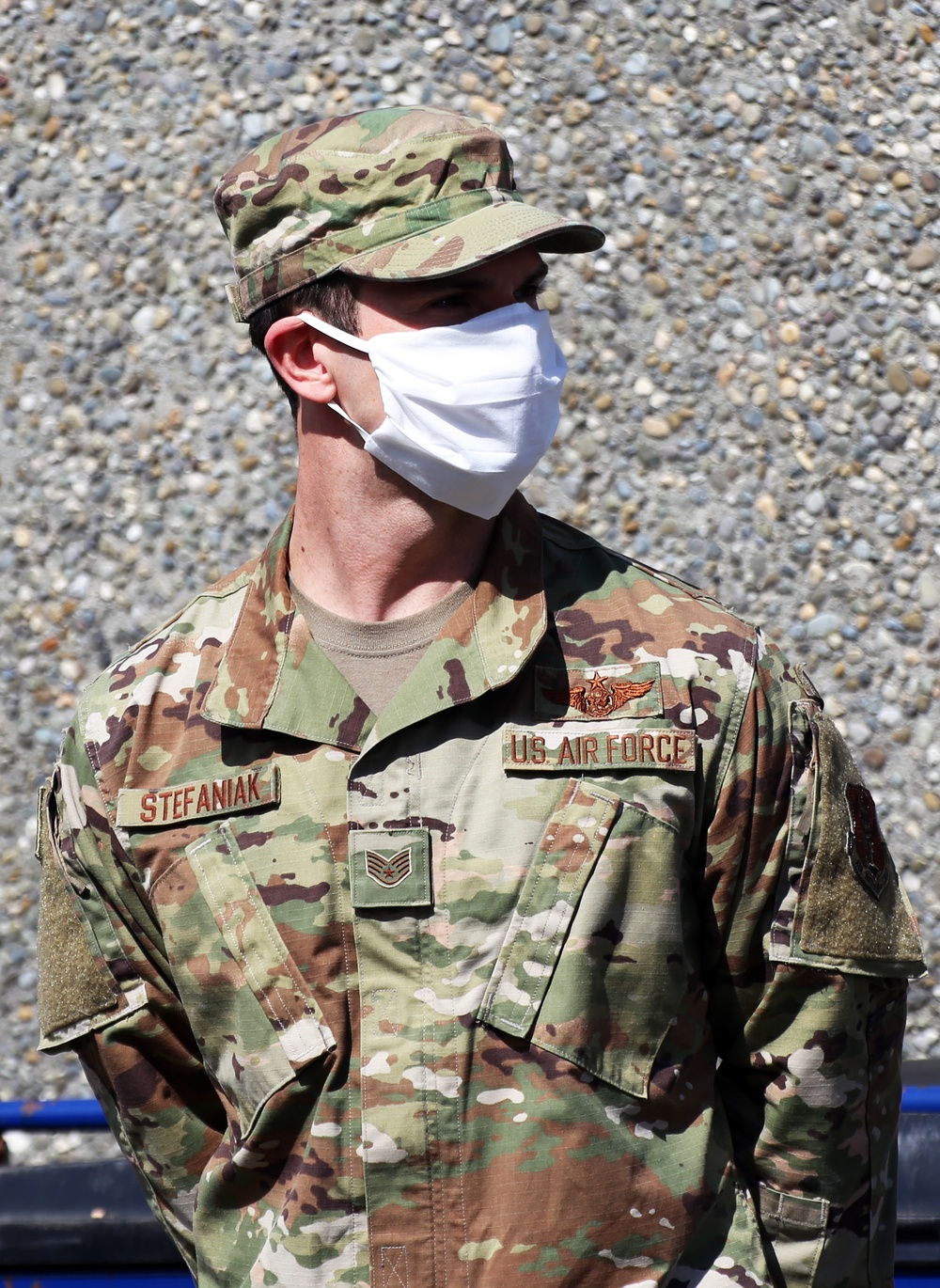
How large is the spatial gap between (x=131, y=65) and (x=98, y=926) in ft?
11.1

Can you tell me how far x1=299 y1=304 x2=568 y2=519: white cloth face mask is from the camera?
1.63 meters

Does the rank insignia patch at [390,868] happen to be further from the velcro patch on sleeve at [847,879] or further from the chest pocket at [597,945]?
the velcro patch on sleeve at [847,879]

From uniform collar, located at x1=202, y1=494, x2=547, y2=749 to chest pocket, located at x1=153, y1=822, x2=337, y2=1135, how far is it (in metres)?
0.16

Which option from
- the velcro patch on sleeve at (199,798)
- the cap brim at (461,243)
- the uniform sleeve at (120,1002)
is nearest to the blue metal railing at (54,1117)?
the uniform sleeve at (120,1002)

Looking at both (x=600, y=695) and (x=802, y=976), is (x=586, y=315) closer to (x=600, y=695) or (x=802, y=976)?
(x=600, y=695)

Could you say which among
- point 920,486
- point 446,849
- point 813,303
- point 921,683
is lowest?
point 921,683

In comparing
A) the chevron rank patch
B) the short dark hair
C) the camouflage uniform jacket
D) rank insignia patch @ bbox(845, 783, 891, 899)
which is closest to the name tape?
the camouflage uniform jacket

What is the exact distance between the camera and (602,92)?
4113 millimetres

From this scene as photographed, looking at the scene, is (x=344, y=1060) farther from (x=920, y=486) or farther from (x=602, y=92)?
(x=602, y=92)

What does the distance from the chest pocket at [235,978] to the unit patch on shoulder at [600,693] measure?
399mm

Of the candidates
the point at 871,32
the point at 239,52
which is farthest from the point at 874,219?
the point at 239,52

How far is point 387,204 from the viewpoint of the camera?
1608 mm

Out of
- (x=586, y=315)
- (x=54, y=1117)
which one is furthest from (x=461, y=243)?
(x=586, y=315)

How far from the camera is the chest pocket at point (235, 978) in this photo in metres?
1.54
